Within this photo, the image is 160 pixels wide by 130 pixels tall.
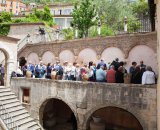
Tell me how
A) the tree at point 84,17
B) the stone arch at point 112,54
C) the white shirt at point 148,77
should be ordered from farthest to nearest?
the tree at point 84,17 → the stone arch at point 112,54 → the white shirt at point 148,77

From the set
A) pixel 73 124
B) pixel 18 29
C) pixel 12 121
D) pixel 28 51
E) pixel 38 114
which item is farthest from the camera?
pixel 18 29

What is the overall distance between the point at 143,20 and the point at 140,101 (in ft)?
33.1

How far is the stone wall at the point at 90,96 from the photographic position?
530 inches

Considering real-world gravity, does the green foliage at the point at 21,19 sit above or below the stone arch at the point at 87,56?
above

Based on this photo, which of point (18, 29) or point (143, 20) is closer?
point (143, 20)

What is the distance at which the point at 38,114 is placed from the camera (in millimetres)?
18672

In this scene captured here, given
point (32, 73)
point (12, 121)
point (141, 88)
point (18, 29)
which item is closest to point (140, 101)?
point (141, 88)

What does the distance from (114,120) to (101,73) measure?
4.98 metres

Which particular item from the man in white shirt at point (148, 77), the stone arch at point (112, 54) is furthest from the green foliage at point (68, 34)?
the man in white shirt at point (148, 77)

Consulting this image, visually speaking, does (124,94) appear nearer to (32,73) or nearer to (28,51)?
(32,73)

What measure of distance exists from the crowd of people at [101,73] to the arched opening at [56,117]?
284 centimetres

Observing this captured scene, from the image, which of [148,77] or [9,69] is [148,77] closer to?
[148,77]

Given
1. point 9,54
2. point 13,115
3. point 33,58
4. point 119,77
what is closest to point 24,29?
point 33,58

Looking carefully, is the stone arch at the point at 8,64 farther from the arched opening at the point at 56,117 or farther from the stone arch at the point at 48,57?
the stone arch at the point at 48,57
